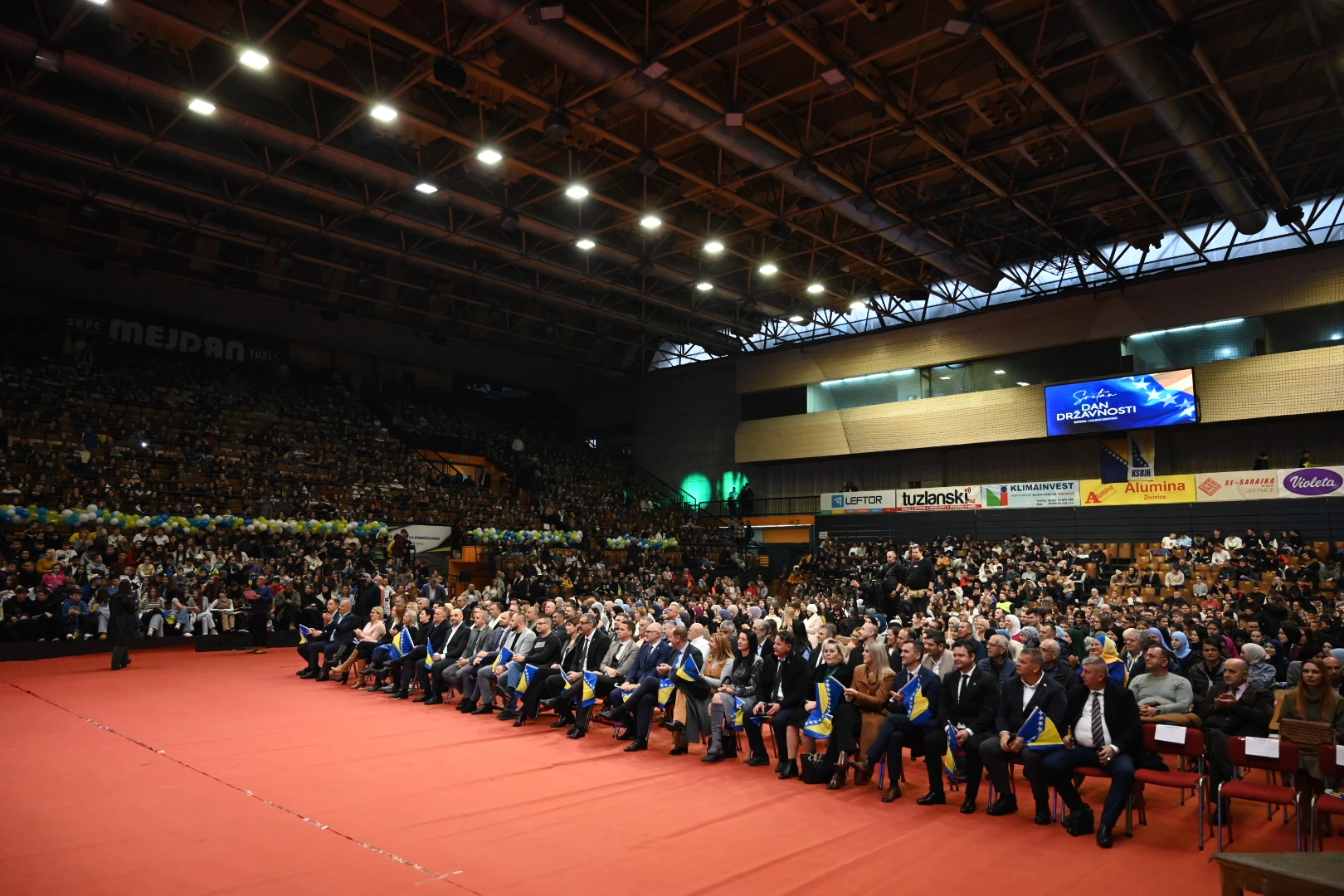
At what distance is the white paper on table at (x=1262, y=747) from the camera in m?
5.50

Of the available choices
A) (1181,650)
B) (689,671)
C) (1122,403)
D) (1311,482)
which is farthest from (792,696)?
(1122,403)

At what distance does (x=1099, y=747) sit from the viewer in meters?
5.96

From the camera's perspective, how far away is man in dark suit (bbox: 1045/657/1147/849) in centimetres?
564

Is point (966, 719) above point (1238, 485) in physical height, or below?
below

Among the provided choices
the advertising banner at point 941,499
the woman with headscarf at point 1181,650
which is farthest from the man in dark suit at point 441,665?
the advertising banner at point 941,499

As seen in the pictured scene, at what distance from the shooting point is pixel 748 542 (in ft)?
97.9

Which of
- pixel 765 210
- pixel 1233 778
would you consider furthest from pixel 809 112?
pixel 1233 778

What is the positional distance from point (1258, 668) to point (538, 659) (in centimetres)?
721

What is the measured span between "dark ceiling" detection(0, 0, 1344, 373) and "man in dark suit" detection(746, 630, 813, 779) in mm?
8648

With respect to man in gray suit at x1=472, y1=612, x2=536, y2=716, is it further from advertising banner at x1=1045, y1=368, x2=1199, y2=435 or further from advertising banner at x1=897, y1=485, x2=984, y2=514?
advertising banner at x1=1045, y1=368, x2=1199, y2=435

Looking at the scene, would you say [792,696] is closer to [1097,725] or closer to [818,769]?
[818,769]

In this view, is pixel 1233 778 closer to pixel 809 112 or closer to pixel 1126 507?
pixel 809 112

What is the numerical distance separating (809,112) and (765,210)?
13.6ft

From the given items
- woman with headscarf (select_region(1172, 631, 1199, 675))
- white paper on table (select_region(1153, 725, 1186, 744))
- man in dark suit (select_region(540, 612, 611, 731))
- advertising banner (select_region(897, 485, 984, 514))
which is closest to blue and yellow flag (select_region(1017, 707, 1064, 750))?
white paper on table (select_region(1153, 725, 1186, 744))
